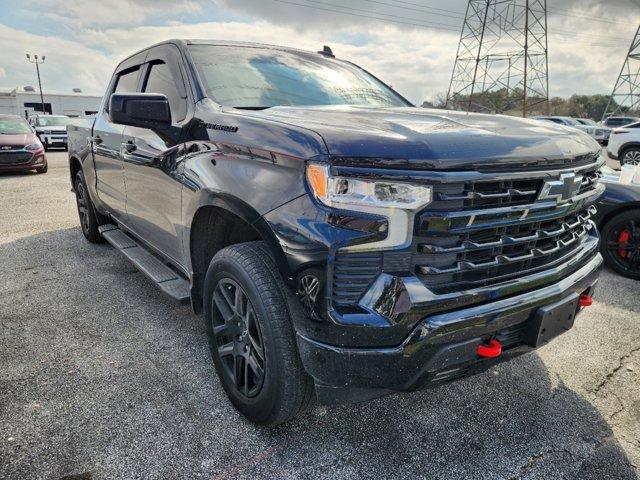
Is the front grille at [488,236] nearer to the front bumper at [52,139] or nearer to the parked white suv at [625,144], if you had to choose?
the parked white suv at [625,144]

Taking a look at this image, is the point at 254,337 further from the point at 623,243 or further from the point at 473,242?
the point at 623,243

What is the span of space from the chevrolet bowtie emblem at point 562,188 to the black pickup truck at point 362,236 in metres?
0.01

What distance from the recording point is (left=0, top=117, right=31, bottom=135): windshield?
12.1 meters

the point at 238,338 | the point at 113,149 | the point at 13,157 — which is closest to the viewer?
the point at 238,338

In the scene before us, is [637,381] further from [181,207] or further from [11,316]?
[11,316]

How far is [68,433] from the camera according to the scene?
2221 mm

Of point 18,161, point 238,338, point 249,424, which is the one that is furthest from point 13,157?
point 249,424

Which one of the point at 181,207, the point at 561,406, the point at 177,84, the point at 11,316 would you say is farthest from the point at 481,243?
the point at 11,316

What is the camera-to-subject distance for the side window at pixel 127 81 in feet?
12.2

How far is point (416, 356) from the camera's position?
5.64 feet


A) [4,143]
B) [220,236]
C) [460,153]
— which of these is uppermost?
[460,153]

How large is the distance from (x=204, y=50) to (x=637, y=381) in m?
3.30

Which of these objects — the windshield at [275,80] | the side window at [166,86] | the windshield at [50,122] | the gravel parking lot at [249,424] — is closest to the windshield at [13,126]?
the windshield at [50,122]

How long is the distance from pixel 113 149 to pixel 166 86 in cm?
104
